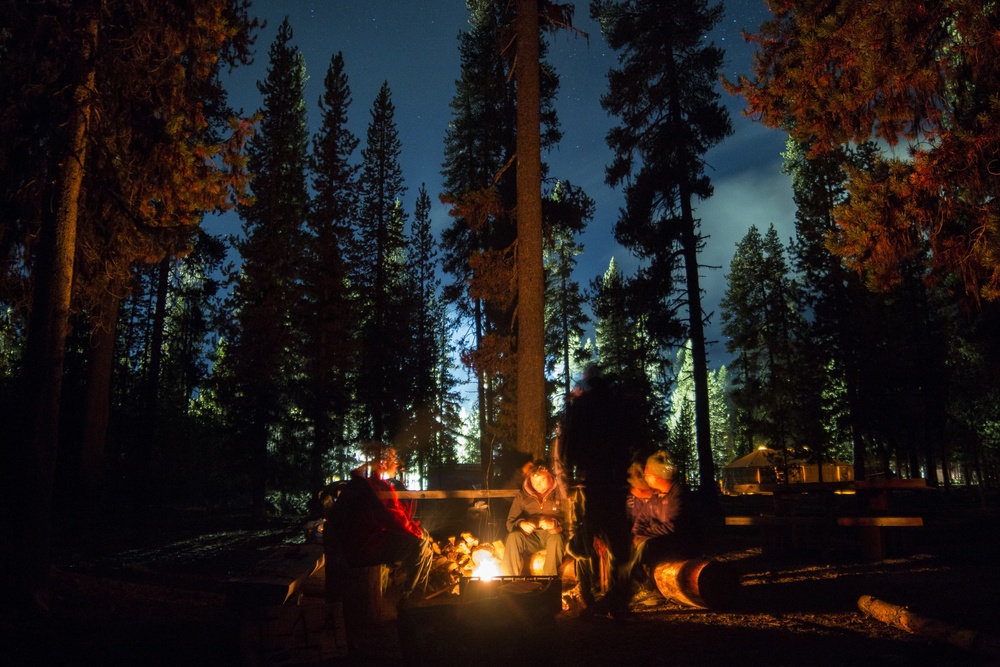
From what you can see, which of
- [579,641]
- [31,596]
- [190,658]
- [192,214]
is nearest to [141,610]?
[31,596]

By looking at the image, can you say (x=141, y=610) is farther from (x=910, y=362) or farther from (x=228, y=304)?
(x=910, y=362)


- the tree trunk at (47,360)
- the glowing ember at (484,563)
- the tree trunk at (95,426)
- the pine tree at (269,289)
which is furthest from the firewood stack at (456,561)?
the pine tree at (269,289)

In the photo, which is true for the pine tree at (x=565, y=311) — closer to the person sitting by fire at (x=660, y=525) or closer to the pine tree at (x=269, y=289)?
the pine tree at (x=269, y=289)

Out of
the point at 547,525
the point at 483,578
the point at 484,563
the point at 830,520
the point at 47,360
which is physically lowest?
the point at 484,563

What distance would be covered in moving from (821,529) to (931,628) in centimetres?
604

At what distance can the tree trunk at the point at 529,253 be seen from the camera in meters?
10.0

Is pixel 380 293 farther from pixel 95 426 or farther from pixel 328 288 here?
pixel 95 426

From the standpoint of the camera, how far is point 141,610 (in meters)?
6.87

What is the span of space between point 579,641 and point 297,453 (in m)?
22.1

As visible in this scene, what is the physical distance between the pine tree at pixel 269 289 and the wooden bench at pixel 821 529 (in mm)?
17826

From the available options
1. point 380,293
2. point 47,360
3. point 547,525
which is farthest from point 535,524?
point 380,293

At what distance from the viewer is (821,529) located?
10.4m

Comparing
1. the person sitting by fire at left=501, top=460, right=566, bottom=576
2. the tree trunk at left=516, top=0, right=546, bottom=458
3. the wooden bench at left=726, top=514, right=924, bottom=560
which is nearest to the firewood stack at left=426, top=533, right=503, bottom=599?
the person sitting by fire at left=501, top=460, right=566, bottom=576

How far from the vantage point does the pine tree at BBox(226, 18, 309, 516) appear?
23.7 m
